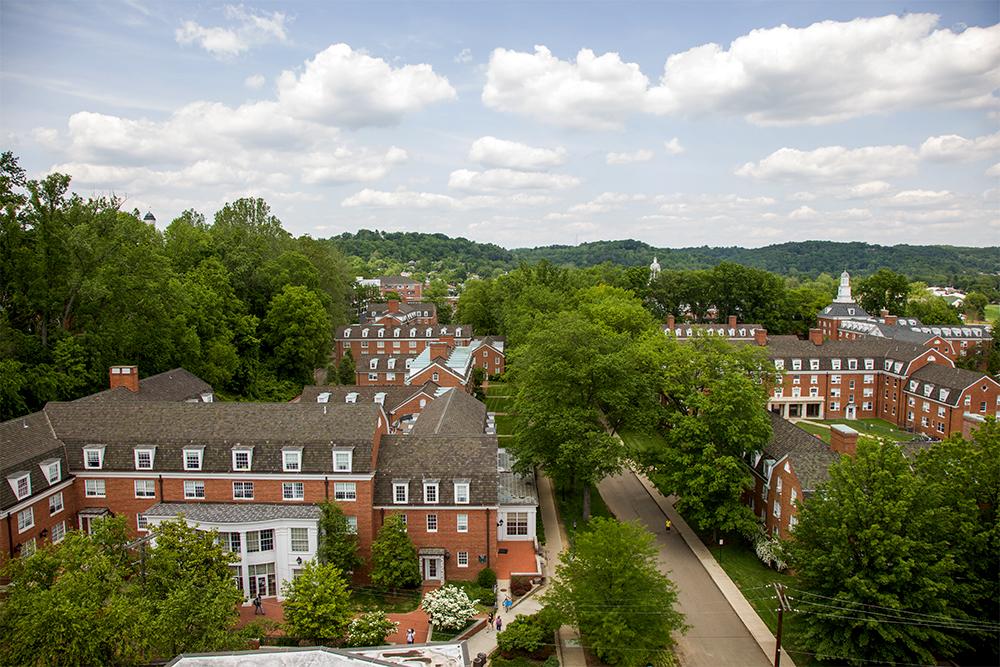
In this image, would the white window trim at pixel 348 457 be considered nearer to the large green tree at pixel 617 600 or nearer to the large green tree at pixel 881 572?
the large green tree at pixel 617 600

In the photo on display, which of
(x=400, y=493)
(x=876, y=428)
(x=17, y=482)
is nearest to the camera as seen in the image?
(x=17, y=482)

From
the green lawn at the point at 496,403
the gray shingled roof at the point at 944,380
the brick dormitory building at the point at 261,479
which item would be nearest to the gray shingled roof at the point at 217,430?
the brick dormitory building at the point at 261,479

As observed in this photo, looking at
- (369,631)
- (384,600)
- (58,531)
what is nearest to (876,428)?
(384,600)

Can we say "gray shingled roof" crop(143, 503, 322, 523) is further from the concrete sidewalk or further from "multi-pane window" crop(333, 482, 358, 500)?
the concrete sidewalk

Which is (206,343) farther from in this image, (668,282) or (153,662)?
(668,282)

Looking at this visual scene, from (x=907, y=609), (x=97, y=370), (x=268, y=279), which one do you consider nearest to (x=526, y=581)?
(x=907, y=609)

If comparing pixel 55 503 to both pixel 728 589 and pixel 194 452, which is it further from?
pixel 728 589
